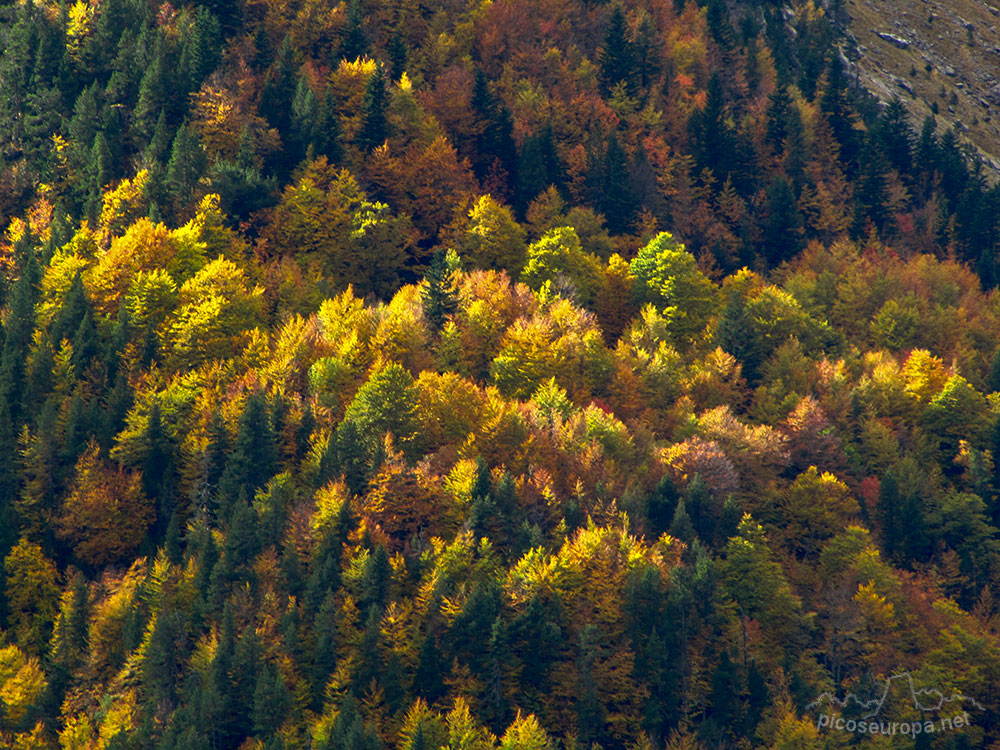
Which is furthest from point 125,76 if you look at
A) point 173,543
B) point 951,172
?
point 951,172

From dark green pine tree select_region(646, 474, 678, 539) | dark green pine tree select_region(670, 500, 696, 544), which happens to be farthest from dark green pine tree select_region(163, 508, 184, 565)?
dark green pine tree select_region(670, 500, 696, 544)

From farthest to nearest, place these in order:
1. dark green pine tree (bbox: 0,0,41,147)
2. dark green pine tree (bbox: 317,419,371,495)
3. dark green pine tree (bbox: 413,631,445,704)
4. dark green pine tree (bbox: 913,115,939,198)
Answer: dark green pine tree (bbox: 913,115,939,198) → dark green pine tree (bbox: 0,0,41,147) → dark green pine tree (bbox: 317,419,371,495) → dark green pine tree (bbox: 413,631,445,704)

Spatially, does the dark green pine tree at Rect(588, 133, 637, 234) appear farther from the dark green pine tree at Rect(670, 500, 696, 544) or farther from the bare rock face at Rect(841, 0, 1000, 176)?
the bare rock face at Rect(841, 0, 1000, 176)

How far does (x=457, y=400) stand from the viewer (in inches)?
3905

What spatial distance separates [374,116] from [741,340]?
3979cm

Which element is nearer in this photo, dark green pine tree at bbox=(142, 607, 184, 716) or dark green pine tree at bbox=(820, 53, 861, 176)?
dark green pine tree at bbox=(142, 607, 184, 716)

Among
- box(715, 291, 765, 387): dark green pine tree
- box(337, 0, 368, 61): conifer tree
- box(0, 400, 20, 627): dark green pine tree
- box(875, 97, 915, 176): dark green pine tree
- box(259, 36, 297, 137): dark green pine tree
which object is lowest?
box(0, 400, 20, 627): dark green pine tree

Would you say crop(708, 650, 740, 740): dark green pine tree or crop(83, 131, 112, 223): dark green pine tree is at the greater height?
crop(83, 131, 112, 223): dark green pine tree

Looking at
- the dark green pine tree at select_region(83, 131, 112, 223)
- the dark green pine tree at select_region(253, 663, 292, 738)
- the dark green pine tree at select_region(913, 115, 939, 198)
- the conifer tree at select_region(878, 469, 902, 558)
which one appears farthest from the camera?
the dark green pine tree at select_region(913, 115, 939, 198)

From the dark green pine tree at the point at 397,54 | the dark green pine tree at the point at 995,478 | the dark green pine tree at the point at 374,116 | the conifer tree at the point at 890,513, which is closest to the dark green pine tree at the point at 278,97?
the dark green pine tree at the point at 374,116

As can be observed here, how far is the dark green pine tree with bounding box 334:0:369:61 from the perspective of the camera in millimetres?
132000

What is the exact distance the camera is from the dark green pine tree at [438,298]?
4218 inches

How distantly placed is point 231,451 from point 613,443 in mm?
27720

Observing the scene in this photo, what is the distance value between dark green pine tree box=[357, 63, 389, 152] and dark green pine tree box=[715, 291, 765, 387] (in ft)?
118
